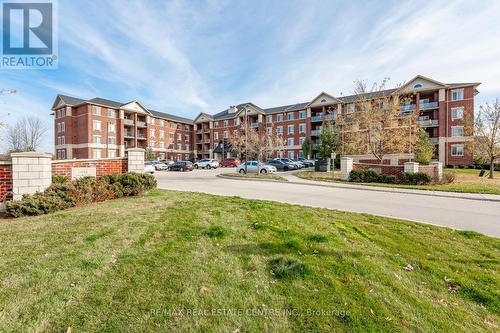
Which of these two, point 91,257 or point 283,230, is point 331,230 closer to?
point 283,230

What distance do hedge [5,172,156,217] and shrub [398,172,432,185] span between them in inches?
659

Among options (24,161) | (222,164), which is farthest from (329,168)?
(24,161)

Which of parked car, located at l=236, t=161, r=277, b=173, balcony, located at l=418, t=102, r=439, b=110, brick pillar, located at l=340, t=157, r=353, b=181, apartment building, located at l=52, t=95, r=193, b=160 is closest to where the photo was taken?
brick pillar, located at l=340, t=157, r=353, b=181

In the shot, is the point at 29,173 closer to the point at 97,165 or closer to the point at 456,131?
the point at 97,165

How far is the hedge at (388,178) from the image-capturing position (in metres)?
16.9

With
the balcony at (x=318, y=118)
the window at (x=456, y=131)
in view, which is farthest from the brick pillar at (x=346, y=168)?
the balcony at (x=318, y=118)

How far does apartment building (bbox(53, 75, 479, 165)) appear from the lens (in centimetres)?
3953

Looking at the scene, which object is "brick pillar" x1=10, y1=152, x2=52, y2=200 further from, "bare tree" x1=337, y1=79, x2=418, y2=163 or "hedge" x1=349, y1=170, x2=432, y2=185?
"bare tree" x1=337, y1=79, x2=418, y2=163

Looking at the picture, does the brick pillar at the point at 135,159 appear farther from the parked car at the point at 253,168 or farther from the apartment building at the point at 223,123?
the apartment building at the point at 223,123

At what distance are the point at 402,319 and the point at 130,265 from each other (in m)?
3.59

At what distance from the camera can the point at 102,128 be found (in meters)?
52.2

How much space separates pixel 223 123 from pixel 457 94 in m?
48.7

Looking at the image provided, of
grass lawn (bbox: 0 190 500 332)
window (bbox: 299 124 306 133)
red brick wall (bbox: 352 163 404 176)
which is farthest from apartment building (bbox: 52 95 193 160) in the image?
grass lawn (bbox: 0 190 500 332)

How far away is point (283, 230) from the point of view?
17.6ft
